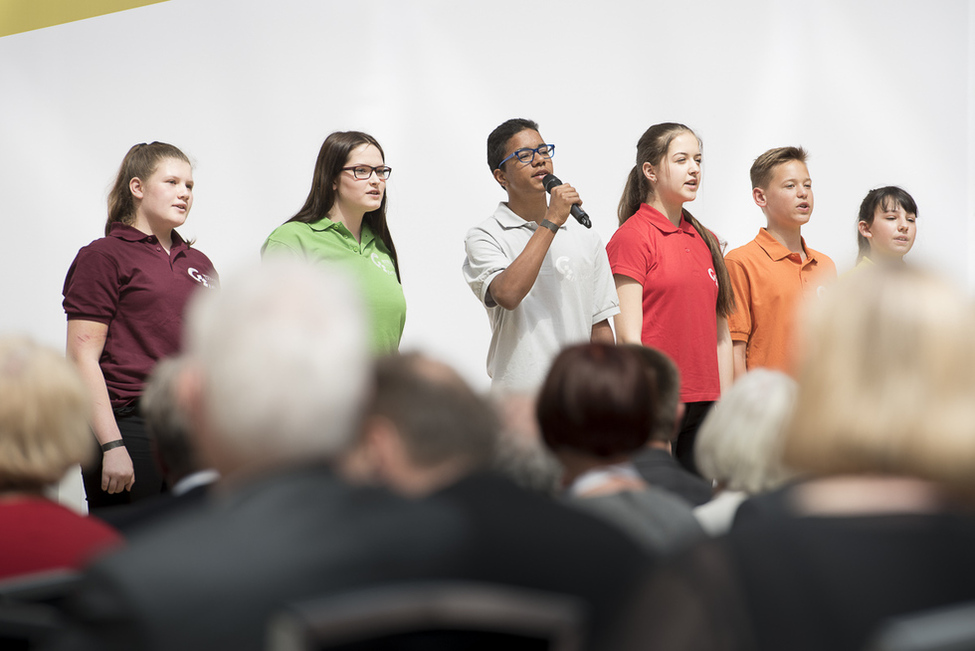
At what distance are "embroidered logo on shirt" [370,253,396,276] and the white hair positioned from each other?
89.2 inches

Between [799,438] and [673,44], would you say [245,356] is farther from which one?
[673,44]

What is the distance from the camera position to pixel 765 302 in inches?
146

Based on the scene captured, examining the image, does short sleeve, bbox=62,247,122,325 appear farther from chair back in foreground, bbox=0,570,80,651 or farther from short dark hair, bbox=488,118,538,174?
chair back in foreground, bbox=0,570,80,651

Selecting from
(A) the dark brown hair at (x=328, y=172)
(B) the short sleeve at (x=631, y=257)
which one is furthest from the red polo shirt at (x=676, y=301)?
(A) the dark brown hair at (x=328, y=172)

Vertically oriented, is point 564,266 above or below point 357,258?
below

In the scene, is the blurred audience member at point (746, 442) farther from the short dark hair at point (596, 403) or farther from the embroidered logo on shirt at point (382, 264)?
the embroidered logo on shirt at point (382, 264)

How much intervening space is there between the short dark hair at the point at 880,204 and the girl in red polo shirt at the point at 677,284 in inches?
44.8

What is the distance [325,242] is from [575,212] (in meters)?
0.78

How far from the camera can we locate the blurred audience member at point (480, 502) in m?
0.94

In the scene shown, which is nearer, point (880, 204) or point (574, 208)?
point (574, 208)

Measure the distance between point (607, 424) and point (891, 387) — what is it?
60 cm

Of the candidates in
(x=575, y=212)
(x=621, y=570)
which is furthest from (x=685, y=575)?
(x=575, y=212)

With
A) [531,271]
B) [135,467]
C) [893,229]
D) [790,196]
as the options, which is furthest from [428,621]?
[893,229]

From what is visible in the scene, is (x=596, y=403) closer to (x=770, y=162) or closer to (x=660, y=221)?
(x=660, y=221)
